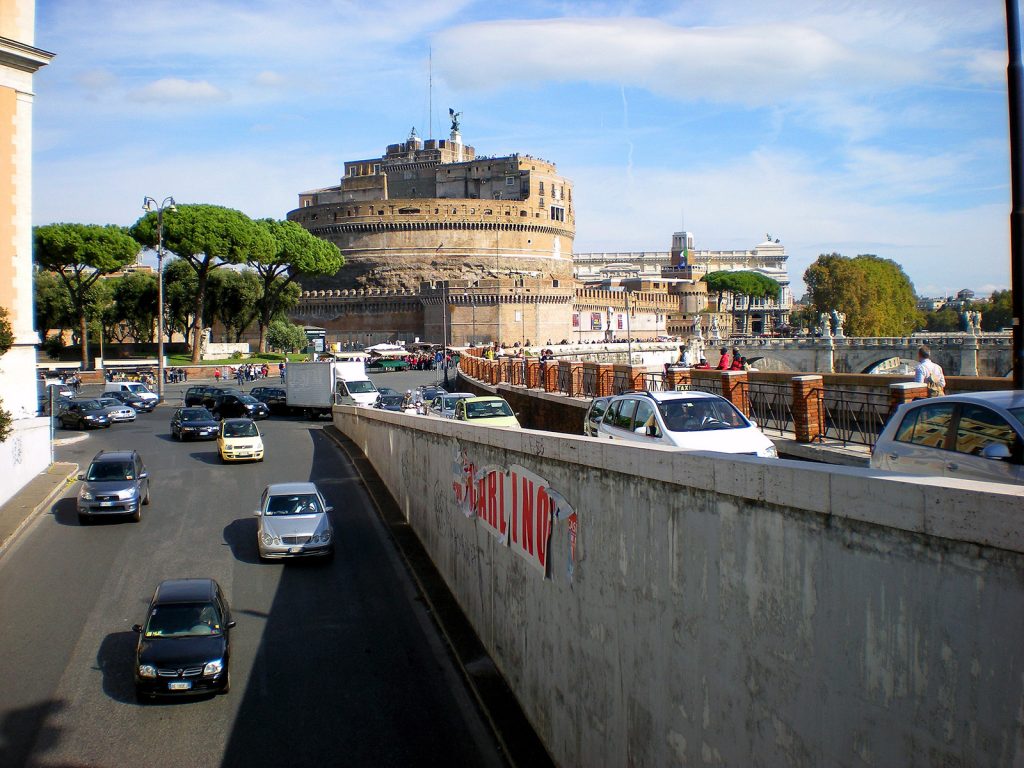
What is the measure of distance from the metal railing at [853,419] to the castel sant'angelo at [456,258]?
3283 inches

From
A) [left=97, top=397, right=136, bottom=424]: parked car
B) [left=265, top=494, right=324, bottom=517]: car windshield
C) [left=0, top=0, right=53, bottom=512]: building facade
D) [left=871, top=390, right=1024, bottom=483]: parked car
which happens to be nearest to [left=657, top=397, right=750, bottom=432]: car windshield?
[left=871, top=390, right=1024, bottom=483]: parked car

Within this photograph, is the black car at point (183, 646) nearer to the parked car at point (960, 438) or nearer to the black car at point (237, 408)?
the parked car at point (960, 438)

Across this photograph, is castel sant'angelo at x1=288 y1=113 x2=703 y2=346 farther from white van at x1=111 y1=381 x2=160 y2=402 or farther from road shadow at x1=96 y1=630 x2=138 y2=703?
road shadow at x1=96 y1=630 x2=138 y2=703

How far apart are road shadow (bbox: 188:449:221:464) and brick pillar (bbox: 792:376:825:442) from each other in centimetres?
1898

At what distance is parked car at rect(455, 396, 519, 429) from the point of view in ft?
69.5

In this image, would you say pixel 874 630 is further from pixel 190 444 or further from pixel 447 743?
pixel 190 444

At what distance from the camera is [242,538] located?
59.2 ft

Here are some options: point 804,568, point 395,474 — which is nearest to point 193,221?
point 395,474

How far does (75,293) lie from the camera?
68.4 m

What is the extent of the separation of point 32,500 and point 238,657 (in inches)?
448

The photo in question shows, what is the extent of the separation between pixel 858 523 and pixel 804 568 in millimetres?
507

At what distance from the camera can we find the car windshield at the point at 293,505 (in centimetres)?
1684

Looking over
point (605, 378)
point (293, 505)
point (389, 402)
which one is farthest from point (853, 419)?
point (389, 402)

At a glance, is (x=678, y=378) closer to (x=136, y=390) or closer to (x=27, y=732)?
(x=27, y=732)
